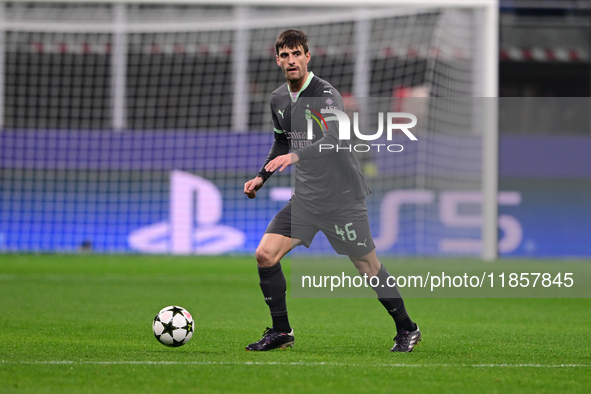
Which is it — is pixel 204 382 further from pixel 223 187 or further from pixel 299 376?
pixel 223 187

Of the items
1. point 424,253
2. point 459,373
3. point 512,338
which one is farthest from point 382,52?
point 459,373

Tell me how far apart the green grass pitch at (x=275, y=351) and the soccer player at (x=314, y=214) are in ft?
0.89

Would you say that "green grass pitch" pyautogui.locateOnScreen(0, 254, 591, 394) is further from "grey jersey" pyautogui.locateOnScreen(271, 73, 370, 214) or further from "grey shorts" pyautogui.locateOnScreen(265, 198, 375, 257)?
"grey jersey" pyautogui.locateOnScreen(271, 73, 370, 214)

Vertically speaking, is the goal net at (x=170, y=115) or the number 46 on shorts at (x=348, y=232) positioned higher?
the goal net at (x=170, y=115)

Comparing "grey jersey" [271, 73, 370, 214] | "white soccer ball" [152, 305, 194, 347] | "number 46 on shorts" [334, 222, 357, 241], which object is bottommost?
"white soccer ball" [152, 305, 194, 347]

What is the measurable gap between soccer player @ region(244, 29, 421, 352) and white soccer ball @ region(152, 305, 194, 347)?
1.46 ft

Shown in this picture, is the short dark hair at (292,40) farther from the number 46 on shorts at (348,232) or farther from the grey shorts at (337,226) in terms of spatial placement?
the number 46 on shorts at (348,232)

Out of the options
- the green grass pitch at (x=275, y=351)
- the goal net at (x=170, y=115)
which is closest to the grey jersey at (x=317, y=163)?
the green grass pitch at (x=275, y=351)

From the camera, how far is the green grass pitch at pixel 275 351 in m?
4.16

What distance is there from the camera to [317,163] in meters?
5.40

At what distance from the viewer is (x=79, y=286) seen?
1053cm

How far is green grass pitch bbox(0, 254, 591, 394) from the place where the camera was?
4164 mm

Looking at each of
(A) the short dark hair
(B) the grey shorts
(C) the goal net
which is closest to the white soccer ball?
(B) the grey shorts

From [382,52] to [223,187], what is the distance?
4.55 meters
